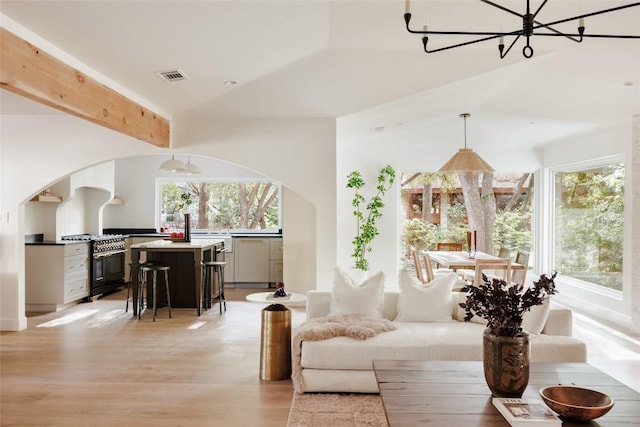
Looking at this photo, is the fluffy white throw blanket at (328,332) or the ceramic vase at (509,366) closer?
the ceramic vase at (509,366)

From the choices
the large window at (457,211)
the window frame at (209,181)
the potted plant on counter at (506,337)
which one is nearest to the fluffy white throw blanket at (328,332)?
the potted plant on counter at (506,337)

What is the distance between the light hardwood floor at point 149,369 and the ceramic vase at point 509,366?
156 cm

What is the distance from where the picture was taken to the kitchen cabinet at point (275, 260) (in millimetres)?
8930

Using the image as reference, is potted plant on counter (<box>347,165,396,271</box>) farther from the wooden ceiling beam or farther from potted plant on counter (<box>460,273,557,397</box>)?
potted plant on counter (<box>460,273,557,397</box>)

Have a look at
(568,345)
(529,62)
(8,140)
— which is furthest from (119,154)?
(568,345)

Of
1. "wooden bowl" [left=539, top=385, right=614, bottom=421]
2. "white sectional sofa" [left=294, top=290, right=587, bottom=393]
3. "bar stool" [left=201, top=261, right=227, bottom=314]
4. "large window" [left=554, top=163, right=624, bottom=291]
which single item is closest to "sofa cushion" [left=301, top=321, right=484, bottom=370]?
"white sectional sofa" [left=294, top=290, right=587, bottom=393]

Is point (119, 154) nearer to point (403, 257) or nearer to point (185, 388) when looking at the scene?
point (185, 388)

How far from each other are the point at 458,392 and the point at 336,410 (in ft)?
4.08

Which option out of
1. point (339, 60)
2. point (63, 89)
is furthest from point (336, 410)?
point (63, 89)

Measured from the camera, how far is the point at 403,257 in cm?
899

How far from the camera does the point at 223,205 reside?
10.0 meters

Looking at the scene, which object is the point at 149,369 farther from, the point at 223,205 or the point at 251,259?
the point at 223,205

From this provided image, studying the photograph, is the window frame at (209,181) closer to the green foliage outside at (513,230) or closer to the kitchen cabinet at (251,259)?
the kitchen cabinet at (251,259)

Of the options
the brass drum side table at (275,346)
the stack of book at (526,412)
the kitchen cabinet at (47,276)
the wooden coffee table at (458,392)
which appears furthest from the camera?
the kitchen cabinet at (47,276)
